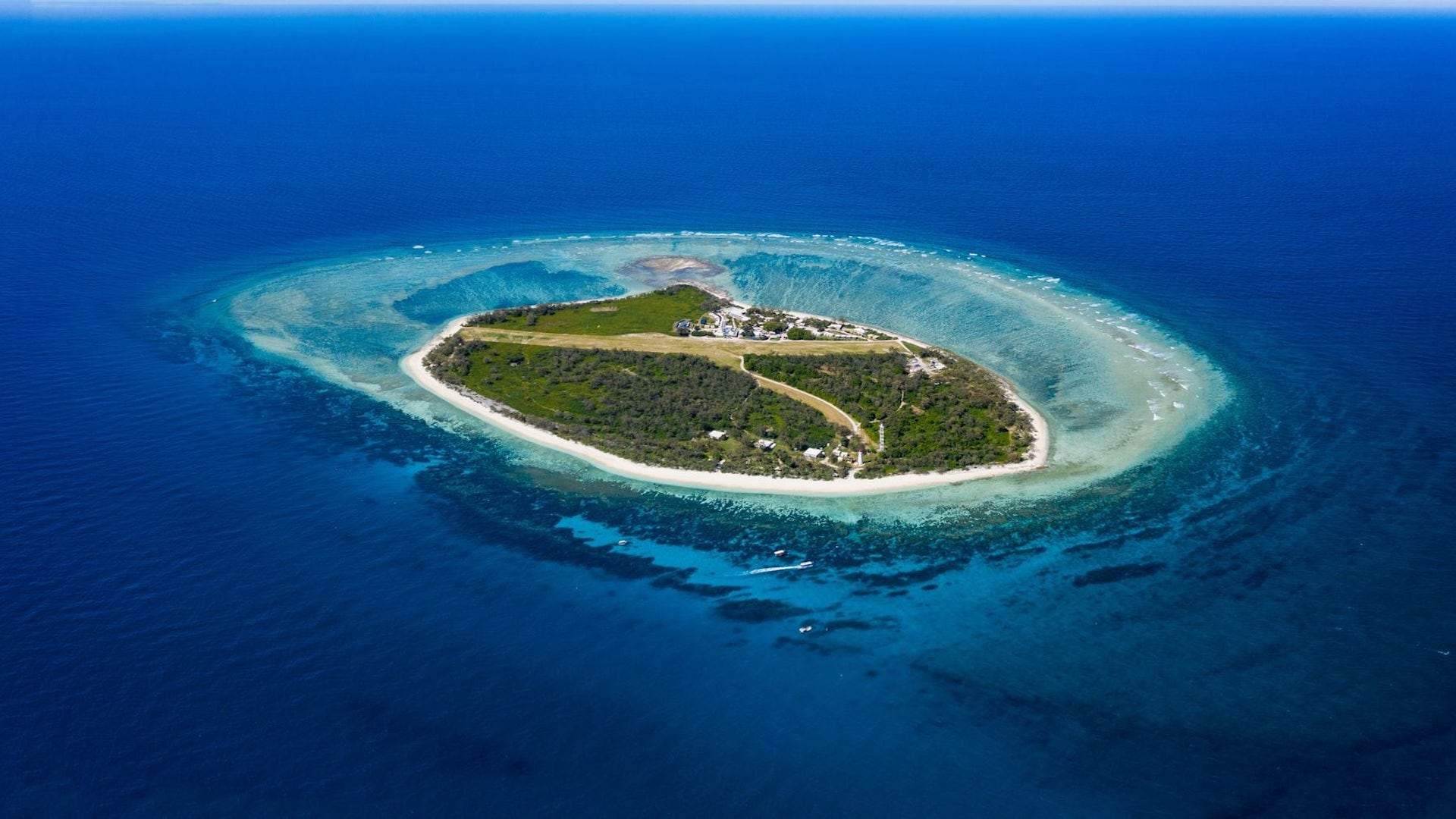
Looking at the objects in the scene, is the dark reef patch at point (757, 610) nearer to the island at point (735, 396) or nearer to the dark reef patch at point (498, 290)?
A: the island at point (735, 396)

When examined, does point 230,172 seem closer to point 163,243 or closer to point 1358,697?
point 163,243

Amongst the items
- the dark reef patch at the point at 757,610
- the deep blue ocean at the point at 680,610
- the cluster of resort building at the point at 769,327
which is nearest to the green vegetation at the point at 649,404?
the deep blue ocean at the point at 680,610

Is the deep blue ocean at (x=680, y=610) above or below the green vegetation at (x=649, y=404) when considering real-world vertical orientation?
below

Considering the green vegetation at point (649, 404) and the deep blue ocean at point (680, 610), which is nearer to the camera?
the deep blue ocean at point (680, 610)

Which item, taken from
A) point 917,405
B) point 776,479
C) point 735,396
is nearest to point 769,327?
point 735,396

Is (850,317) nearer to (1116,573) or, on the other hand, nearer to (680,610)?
(1116,573)

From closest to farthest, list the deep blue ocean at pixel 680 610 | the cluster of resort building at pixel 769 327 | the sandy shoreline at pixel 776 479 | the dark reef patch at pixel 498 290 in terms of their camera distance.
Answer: the deep blue ocean at pixel 680 610 < the sandy shoreline at pixel 776 479 < the cluster of resort building at pixel 769 327 < the dark reef patch at pixel 498 290

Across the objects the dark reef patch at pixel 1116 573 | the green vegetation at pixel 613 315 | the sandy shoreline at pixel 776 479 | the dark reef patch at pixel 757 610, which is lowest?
the dark reef patch at pixel 757 610
